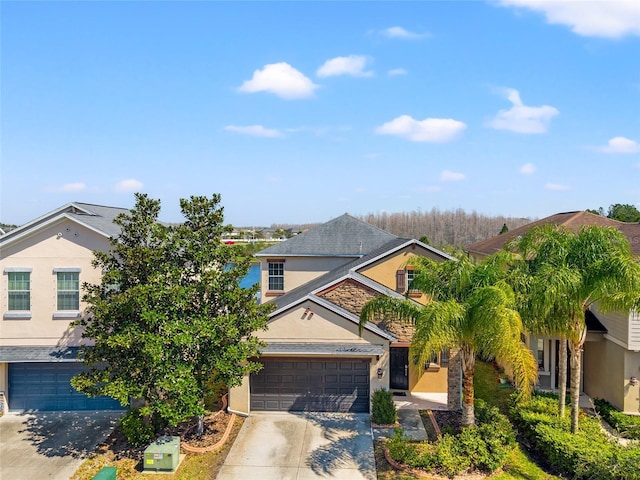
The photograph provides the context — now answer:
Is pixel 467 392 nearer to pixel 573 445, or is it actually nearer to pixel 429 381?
pixel 573 445

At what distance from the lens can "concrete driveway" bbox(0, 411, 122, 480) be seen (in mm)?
12812

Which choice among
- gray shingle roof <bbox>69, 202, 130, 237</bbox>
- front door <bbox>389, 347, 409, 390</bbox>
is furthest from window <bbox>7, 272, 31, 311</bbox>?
front door <bbox>389, 347, 409, 390</bbox>

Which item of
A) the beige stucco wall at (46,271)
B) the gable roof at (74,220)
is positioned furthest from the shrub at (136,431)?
the gable roof at (74,220)

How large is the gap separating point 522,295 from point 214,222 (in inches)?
370

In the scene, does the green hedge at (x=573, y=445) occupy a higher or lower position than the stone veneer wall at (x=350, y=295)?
lower

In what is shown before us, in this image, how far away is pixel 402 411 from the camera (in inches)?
647

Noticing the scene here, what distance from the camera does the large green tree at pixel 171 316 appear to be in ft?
41.4

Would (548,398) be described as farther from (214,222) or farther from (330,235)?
(330,235)

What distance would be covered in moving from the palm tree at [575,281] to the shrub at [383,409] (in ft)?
17.4

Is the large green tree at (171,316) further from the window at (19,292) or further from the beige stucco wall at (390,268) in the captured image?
the beige stucco wall at (390,268)

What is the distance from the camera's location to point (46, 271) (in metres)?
16.0

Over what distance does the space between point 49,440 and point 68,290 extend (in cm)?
487

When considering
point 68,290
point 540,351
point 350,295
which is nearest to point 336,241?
point 350,295

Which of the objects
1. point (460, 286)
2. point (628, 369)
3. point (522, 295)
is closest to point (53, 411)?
point (460, 286)
